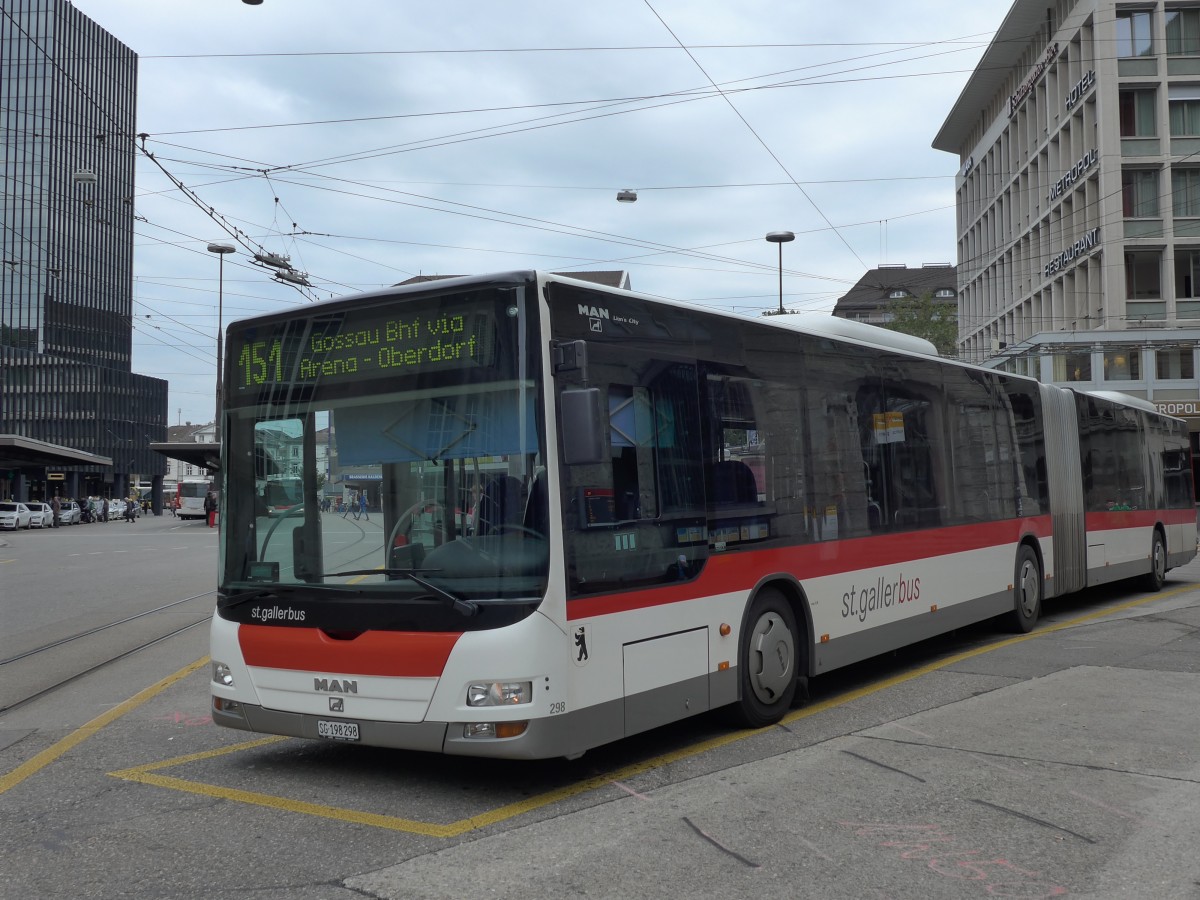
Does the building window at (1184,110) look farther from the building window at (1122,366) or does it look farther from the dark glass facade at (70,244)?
the dark glass facade at (70,244)

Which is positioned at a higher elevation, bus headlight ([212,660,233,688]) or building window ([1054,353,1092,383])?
building window ([1054,353,1092,383])

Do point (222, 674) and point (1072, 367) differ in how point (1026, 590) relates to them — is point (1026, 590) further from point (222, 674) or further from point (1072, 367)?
point (1072, 367)

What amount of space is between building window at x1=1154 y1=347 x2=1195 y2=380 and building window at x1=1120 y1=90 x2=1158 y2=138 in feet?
28.0

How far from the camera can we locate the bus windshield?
233 inches

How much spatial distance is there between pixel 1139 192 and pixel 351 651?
153 ft

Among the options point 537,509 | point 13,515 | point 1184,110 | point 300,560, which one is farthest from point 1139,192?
point 13,515

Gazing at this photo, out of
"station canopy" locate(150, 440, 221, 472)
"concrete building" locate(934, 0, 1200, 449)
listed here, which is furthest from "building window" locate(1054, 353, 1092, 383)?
"station canopy" locate(150, 440, 221, 472)

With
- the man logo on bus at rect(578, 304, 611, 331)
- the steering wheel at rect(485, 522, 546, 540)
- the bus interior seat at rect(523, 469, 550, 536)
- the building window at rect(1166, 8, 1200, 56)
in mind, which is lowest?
the steering wheel at rect(485, 522, 546, 540)

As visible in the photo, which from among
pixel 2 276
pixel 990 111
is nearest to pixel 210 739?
pixel 990 111

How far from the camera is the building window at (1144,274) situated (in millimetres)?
46344

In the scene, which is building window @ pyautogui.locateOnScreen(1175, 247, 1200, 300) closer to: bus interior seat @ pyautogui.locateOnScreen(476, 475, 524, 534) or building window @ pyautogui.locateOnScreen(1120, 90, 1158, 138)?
building window @ pyautogui.locateOnScreen(1120, 90, 1158, 138)

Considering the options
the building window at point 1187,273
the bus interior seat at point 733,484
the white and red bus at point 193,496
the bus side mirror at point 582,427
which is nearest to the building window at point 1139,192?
the building window at point 1187,273

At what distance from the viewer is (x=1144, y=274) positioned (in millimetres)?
46594

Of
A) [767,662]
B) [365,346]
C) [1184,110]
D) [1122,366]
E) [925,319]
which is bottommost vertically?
[767,662]
